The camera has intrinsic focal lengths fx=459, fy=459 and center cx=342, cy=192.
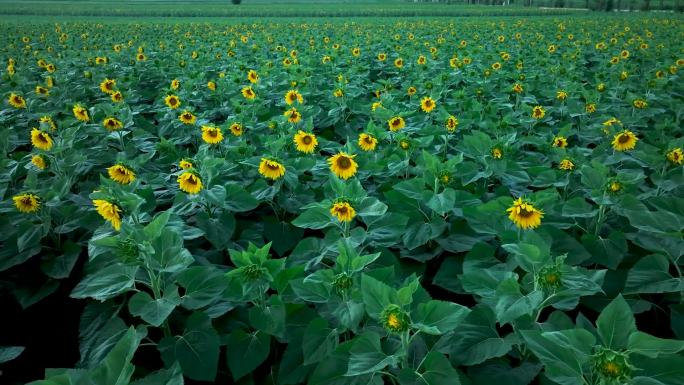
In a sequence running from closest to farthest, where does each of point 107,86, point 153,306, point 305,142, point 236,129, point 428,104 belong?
point 153,306 → point 305,142 → point 236,129 → point 428,104 → point 107,86

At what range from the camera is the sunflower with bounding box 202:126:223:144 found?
169 inches

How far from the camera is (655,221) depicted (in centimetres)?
249

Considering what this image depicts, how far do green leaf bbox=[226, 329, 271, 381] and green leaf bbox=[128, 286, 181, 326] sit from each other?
1.04 ft

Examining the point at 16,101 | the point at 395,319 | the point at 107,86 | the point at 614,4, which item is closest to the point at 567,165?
the point at 395,319

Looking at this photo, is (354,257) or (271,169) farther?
(271,169)

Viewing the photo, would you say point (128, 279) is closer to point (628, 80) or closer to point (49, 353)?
point (49, 353)

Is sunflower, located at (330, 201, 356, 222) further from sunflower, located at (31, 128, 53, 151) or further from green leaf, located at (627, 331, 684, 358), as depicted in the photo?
sunflower, located at (31, 128, 53, 151)

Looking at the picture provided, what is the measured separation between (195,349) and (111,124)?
3.34 m

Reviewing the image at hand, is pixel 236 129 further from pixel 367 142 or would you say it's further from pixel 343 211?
pixel 343 211

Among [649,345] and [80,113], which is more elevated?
[80,113]

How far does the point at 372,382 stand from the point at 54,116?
5828 millimetres

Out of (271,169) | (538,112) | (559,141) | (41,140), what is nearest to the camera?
(271,169)

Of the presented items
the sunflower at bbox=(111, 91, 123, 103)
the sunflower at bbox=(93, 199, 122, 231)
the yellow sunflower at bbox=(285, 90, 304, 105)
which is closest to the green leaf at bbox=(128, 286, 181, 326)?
the sunflower at bbox=(93, 199, 122, 231)

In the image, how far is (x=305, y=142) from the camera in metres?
4.14
